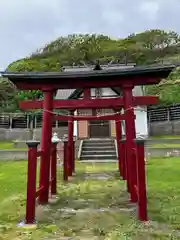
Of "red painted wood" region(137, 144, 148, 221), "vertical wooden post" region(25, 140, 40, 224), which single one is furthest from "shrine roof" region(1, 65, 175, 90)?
"red painted wood" region(137, 144, 148, 221)

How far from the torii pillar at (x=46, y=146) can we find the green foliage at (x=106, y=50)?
34228 millimetres

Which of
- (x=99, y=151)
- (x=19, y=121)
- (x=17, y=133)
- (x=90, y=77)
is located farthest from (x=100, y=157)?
(x=19, y=121)

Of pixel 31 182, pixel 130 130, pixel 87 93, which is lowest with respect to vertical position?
pixel 31 182

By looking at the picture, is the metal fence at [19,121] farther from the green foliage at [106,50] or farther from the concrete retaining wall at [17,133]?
the green foliage at [106,50]

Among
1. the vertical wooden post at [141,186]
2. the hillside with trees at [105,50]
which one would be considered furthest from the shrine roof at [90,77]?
the hillside with trees at [105,50]

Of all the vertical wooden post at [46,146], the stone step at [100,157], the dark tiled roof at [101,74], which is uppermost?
the dark tiled roof at [101,74]

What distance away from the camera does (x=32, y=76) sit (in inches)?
234

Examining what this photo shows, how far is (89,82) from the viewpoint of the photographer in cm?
617

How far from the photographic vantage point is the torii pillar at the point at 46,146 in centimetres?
595

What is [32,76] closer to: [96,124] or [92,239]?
[92,239]

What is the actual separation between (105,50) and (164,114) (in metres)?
22.5

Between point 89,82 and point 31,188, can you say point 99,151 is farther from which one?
point 31,188

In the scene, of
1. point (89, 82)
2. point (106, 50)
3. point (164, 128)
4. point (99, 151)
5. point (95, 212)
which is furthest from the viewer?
point (106, 50)

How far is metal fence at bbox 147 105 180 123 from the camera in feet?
78.8
